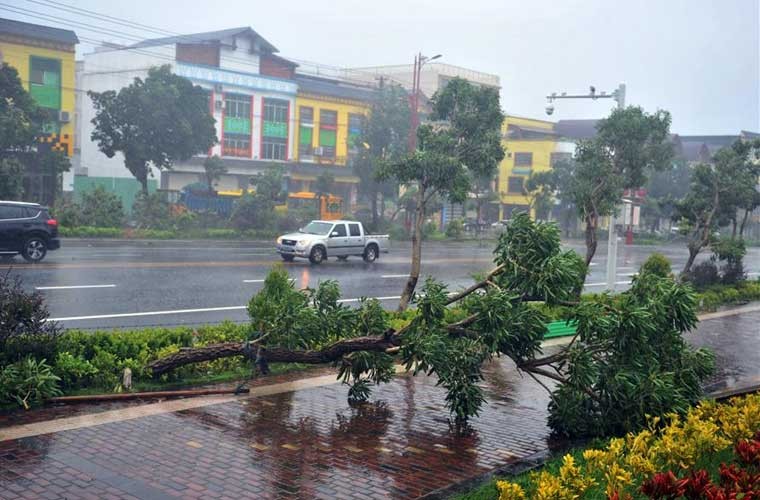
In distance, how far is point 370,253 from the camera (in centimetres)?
3116

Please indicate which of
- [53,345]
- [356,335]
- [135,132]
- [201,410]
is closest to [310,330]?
[356,335]

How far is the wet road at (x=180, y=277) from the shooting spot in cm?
1589

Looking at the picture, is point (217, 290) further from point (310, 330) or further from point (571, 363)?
point (571, 363)

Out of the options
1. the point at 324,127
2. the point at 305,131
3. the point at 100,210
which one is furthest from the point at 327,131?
the point at 100,210

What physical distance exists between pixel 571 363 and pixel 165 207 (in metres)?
33.6

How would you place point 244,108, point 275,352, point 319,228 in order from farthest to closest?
1. point 244,108
2. point 319,228
3. point 275,352

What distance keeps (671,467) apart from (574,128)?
75698mm

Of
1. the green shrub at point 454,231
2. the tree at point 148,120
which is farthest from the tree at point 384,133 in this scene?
the tree at point 148,120

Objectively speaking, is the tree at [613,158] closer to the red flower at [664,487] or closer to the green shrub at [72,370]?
the green shrub at [72,370]

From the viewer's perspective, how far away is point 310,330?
31.8ft

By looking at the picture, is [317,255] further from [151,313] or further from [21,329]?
[21,329]

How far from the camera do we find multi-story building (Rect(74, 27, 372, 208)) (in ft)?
182

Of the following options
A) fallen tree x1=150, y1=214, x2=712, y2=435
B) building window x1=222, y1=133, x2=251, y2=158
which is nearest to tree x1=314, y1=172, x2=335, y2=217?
building window x1=222, y1=133, x2=251, y2=158

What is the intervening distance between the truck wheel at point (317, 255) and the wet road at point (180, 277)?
46 centimetres
